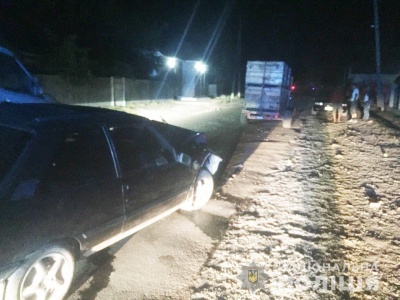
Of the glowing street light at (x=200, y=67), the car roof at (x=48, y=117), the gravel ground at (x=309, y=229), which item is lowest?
the gravel ground at (x=309, y=229)

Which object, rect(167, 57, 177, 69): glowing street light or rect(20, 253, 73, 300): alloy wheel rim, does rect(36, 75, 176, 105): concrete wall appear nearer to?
rect(167, 57, 177, 69): glowing street light

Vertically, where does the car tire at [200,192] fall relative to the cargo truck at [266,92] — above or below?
below

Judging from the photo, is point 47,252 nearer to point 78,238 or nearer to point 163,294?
point 78,238

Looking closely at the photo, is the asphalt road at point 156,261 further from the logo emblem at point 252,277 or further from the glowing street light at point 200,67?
the glowing street light at point 200,67

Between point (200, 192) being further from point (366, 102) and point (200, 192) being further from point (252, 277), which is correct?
point (366, 102)

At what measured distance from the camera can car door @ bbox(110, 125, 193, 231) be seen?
323 centimetres

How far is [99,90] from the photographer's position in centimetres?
1794

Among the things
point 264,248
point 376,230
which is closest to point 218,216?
point 264,248

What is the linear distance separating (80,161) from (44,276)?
0.97m

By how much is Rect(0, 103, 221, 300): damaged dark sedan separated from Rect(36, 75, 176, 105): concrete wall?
1220 centimetres

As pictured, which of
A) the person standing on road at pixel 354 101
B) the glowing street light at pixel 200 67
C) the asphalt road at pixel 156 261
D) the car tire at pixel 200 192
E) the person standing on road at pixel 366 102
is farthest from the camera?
the glowing street light at pixel 200 67

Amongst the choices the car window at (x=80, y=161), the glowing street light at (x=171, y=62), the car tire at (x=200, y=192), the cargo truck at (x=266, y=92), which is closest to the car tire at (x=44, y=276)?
the car window at (x=80, y=161)

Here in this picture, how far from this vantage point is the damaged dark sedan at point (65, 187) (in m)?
2.32

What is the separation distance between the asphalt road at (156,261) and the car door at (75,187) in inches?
17.2
